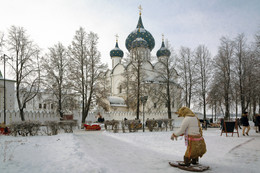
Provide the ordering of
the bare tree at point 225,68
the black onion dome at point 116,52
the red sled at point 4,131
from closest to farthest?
the red sled at point 4,131 → the bare tree at point 225,68 → the black onion dome at point 116,52

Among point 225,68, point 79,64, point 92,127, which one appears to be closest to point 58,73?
point 79,64

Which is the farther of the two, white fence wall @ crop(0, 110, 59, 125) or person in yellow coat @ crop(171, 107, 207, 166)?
white fence wall @ crop(0, 110, 59, 125)

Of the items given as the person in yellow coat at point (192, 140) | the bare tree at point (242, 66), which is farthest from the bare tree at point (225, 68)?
the person in yellow coat at point (192, 140)

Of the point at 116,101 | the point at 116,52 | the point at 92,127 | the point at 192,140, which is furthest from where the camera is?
the point at 116,52

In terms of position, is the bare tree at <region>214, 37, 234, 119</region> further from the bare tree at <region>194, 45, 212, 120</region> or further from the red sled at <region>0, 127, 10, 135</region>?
the red sled at <region>0, 127, 10, 135</region>

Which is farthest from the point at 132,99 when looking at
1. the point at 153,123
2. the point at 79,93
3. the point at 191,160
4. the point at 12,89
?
the point at 191,160

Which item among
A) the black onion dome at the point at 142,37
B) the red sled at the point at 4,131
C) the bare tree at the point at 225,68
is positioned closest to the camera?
the red sled at the point at 4,131

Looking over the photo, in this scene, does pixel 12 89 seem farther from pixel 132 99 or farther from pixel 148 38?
pixel 148 38

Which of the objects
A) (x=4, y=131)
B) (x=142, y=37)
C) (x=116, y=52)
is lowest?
(x=4, y=131)

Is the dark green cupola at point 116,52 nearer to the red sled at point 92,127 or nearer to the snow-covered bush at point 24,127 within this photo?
the red sled at point 92,127

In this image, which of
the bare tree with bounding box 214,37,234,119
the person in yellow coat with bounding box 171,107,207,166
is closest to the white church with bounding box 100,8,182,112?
the bare tree with bounding box 214,37,234,119

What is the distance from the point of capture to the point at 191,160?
18.9 feet

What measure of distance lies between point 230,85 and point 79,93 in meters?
17.7

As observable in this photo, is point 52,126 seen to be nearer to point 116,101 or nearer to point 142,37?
point 116,101
